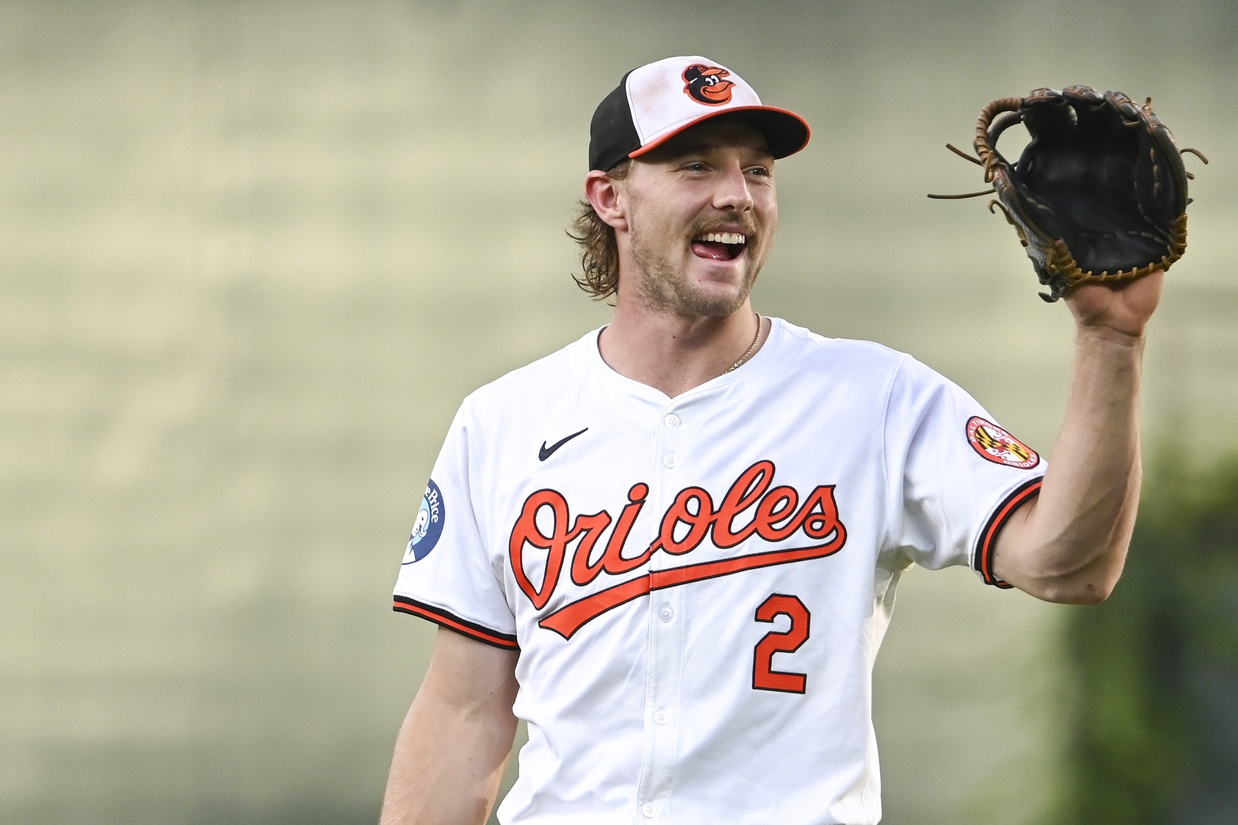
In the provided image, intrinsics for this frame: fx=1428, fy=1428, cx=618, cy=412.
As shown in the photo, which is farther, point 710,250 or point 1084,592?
point 710,250

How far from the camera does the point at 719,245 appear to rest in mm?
2260

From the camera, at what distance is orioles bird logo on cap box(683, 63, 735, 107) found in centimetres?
225

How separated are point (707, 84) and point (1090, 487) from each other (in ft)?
3.13

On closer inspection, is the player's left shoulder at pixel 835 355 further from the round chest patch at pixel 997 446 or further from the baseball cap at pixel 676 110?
the baseball cap at pixel 676 110

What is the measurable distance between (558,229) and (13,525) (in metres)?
1.85

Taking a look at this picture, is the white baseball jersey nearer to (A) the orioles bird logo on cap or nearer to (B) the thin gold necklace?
(B) the thin gold necklace

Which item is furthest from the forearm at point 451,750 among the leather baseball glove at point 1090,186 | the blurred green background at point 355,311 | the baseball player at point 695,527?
the blurred green background at point 355,311

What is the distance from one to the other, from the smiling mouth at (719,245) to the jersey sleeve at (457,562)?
481mm

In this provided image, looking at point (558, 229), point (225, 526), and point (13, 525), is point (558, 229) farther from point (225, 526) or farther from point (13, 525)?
point (13, 525)

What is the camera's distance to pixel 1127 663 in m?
3.84

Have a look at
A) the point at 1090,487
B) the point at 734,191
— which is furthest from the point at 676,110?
the point at 1090,487

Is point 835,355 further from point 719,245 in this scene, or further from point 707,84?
point 707,84

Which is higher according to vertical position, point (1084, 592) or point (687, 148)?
point (687, 148)

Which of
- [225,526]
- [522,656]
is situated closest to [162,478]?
[225,526]
